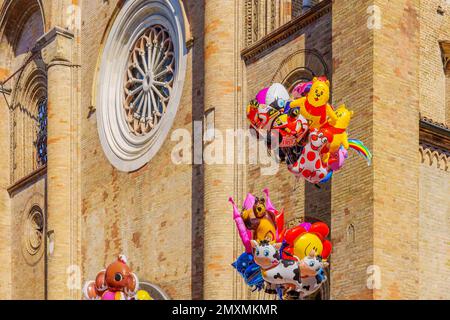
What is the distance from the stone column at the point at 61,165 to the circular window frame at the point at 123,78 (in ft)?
4.01

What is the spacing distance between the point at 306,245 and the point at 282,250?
0.36 meters

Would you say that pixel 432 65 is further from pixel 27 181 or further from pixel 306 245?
pixel 27 181

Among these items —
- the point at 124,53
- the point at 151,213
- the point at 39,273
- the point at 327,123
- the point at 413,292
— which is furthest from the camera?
the point at 39,273

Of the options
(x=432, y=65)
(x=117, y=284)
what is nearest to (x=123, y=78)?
(x=117, y=284)

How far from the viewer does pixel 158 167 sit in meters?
26.1

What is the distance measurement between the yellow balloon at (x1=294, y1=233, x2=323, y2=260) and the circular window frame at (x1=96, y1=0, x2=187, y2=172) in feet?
28.6

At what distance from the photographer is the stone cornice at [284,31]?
21812 millimetres

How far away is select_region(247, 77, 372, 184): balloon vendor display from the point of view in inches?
692

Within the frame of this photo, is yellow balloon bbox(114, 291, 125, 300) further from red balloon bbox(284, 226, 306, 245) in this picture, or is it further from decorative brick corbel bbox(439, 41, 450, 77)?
decorative brick corbel bbox(439, 41, 450, 77)

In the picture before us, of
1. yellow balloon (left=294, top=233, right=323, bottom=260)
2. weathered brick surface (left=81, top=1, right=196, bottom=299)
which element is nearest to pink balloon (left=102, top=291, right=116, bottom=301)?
weathered brick surface (left=81, top=1, right=196, bottom=299)

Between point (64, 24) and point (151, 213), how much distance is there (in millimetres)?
6944

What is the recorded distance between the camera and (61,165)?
2956 centimetres
